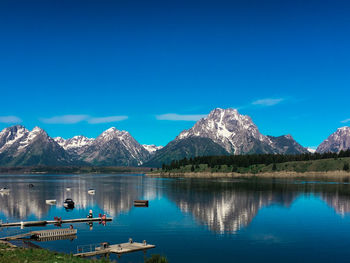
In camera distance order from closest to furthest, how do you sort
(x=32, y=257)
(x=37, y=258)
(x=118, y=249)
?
1. (x=37, y=258)
2. (x=32, y=257)
3. (x=118, y=249)

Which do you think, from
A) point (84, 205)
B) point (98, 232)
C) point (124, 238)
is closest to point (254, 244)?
point (124, 238)

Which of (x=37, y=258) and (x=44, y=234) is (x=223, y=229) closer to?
(x=44, y=234)

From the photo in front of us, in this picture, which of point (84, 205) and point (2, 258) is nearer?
point (2, 258)

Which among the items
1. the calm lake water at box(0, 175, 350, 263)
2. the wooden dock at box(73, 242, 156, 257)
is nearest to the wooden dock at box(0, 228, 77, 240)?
the calm lake water at box(0, 175, 350, 263)

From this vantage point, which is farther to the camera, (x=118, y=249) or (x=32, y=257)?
(x=118, y=249)

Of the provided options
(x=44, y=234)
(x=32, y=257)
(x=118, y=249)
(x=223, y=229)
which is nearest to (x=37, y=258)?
(x=32, y=257)

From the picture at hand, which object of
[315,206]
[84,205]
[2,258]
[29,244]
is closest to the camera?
[2,258]

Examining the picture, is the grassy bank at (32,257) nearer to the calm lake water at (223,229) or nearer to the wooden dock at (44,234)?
the calm lake water at (223,229)

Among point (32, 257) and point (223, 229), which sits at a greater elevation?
point (32, 257)

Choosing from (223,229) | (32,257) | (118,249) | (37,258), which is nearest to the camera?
(37,258)

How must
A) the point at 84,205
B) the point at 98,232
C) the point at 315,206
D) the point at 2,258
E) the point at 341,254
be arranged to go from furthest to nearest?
1. the point at 84,205
2. the point at 315,206
3. the point at 98,232
4. the point at 341,254
5. the point at 2,258

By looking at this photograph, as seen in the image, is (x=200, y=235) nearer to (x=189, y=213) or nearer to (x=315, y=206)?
(x=189, y=213)

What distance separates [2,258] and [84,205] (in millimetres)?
97940

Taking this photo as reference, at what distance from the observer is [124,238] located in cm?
7681
